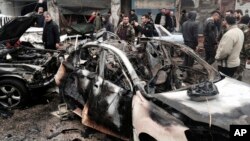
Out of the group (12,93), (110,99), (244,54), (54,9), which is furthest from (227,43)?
(54,9)

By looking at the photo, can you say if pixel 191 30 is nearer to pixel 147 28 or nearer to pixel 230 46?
pixel 147 28

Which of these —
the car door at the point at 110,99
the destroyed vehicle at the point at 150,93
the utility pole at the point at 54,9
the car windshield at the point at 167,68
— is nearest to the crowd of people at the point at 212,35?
the car windshield at the point at 167,68

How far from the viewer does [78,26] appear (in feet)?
42.8

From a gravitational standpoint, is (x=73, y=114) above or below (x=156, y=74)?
below

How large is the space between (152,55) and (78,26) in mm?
8419

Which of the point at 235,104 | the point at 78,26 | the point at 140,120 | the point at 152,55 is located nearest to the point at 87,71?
the point at 152,55

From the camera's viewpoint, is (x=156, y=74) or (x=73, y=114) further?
(x=73, y=114)

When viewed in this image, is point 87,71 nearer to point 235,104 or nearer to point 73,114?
point 73,114

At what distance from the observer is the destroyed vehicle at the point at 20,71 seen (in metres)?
6.14

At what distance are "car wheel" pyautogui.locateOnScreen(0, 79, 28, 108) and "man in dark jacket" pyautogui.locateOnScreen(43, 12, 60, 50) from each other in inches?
94.1

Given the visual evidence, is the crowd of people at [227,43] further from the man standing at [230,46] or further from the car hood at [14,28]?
the car hood at [14,28]

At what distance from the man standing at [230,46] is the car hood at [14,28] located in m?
4.00

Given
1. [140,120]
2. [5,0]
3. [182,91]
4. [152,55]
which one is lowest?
[140,120]

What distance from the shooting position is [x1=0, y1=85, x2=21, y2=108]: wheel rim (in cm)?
618
